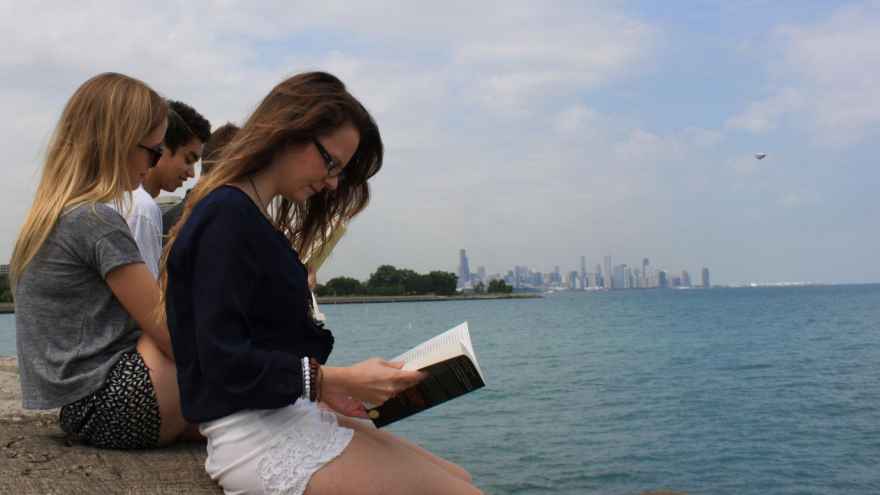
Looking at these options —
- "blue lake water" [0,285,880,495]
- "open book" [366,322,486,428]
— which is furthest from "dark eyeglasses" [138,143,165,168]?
"blue lake water" [0,285,880,495]

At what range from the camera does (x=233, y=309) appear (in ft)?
6.79

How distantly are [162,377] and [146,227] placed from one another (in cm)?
114

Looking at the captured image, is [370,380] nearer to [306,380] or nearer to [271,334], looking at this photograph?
[306,380]

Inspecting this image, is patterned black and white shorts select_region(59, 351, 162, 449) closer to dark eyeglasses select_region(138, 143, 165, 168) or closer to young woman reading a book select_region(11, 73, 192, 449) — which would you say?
young woman reading a book select_region(11, 73, 192, 449)

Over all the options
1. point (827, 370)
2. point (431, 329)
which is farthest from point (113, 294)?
point (431, 329)

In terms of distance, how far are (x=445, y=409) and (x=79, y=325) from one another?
14.4 meters

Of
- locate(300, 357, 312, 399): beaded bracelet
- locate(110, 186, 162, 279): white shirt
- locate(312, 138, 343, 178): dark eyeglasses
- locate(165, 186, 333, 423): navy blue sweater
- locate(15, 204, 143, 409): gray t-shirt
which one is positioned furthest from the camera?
locate(110, 186, 162, 279): white shirt

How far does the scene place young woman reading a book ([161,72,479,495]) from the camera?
6.88ft

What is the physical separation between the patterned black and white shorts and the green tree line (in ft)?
284

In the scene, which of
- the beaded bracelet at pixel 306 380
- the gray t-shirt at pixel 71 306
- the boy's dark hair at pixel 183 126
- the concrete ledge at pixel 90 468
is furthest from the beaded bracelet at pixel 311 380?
the boy's dark hair at pixel 183 126

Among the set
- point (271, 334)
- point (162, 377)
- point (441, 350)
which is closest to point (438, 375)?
point (441, 350)

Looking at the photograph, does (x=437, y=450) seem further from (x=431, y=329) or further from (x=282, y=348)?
(x=431, y=329)

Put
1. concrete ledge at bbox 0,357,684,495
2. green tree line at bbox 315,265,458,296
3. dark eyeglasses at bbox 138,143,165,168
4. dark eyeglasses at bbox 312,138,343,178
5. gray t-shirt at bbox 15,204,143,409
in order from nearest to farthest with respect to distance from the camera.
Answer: dark eyeglasses at bbox 312,138,343,178 → concrete ledge at bbox 0,357,684,495 → gray t-shirt at bbox 15,204,143,409 → dark eyeglasses at bbox 138,143,165,168 → green tree line at bbox 315,265,458,296

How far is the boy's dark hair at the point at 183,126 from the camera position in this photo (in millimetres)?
4367
